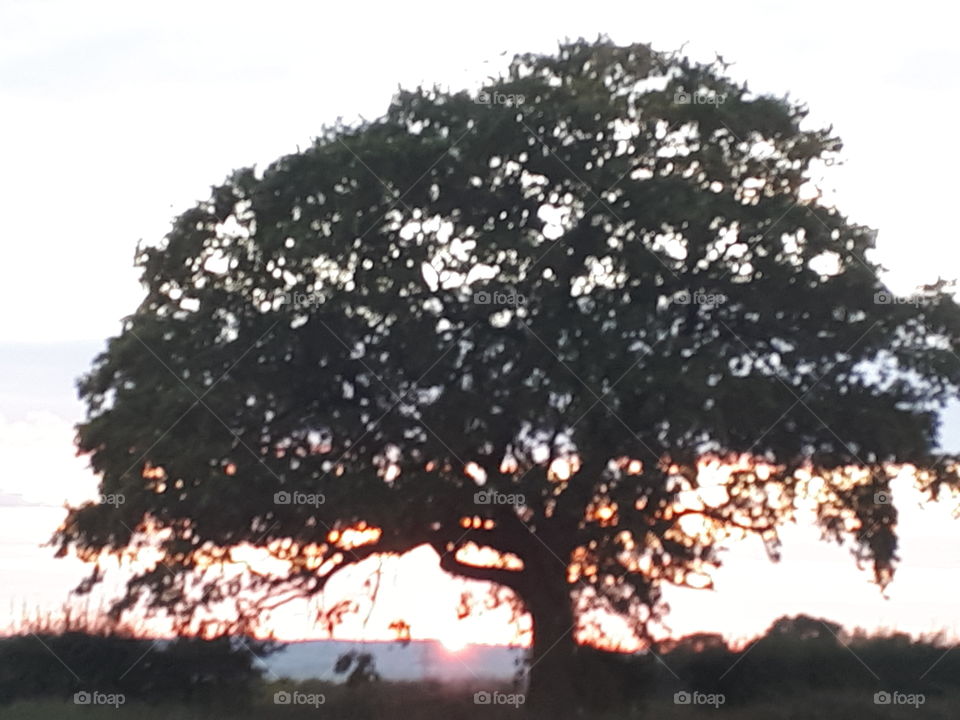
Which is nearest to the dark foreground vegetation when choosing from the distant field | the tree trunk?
the distant field

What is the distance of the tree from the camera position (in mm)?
24109

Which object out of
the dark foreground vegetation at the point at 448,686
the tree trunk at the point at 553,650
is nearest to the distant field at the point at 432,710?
the dark foreground vegetation at the point at 448,686

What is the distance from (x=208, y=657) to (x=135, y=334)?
7.20 meters

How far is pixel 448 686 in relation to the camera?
1067 inches

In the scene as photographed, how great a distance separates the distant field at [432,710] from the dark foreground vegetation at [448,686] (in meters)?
0.04

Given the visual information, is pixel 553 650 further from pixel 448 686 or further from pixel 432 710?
pixel 448 686

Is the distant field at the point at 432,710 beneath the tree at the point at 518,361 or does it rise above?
beneath

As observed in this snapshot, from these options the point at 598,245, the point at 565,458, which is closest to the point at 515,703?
the point at 565,458

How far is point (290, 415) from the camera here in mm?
25125

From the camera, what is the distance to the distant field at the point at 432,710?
977 inches

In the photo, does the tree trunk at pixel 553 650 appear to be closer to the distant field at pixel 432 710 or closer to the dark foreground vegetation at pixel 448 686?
the dark foreground vegetation at pixel 448 686

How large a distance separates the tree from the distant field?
5.64ft

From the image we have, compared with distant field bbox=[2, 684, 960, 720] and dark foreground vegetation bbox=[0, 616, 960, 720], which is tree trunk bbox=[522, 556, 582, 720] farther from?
distant field bbox=[2, 684, 960, 720]

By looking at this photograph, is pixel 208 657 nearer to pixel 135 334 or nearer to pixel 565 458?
pixel 135 334
